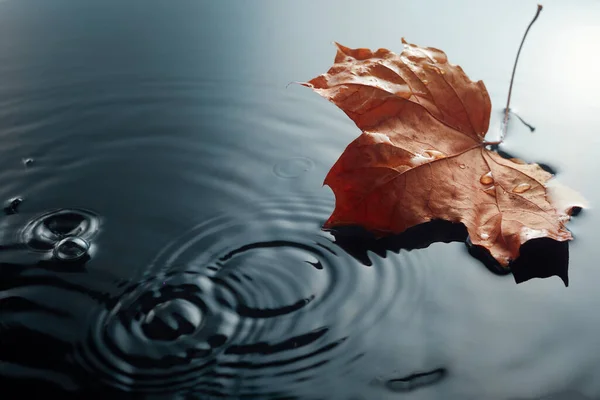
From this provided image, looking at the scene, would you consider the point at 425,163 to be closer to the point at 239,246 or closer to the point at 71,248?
the point at 239,246

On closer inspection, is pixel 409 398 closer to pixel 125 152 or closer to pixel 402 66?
pixel 402 66

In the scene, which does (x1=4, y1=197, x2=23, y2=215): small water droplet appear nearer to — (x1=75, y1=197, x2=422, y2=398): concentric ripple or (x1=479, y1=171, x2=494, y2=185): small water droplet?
(x1=75, y1=197, x2=422, y2=398): concentric ripple

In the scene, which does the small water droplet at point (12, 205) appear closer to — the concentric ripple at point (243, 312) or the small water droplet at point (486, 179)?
the concentric ripple at point (243, 312)

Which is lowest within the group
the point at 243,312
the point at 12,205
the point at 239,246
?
the point at 243,312

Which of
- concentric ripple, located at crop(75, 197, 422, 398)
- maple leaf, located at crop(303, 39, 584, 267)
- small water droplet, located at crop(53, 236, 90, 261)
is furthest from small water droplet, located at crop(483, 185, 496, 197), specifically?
small water droplet, located at crop(53, 236, 90, 261)

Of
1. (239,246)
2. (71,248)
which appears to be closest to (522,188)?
(239,246)
